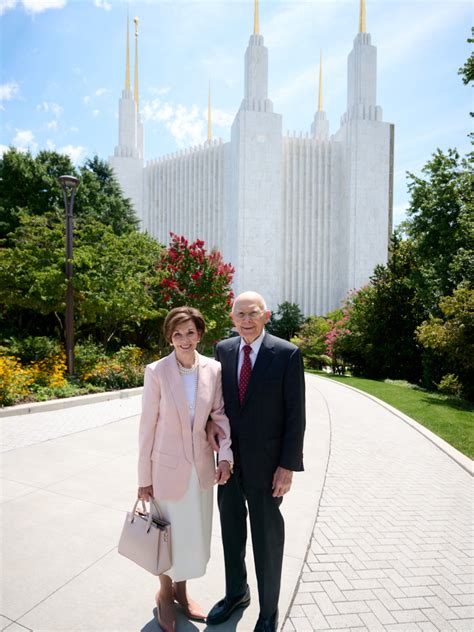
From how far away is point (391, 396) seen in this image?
11922 millimetres

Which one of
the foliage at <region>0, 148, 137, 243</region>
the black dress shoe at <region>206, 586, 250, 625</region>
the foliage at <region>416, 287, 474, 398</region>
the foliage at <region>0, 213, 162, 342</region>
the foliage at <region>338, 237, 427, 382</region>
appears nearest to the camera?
the black dress shoe at <region>206, 586, 250, 625</region>

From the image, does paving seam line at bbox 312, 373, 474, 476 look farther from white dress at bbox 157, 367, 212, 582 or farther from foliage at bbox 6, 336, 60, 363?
foliage at bbox 6, 336, 60, 363

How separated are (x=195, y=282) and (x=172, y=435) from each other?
12432mm

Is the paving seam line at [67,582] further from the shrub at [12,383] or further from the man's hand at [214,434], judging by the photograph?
the shrub at [12,383]

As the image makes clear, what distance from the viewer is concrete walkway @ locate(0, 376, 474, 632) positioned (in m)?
2.58

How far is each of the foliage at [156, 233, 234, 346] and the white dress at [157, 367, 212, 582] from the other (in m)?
12.0

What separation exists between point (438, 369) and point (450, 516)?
13.7m

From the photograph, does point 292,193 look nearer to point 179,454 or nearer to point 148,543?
point 179,454

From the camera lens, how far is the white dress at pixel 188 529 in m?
2.41

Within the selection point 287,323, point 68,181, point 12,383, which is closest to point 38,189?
point 68,181

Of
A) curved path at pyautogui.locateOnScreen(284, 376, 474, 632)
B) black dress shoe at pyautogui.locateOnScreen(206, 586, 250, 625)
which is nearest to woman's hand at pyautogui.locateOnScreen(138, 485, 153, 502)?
black dress shoe at pyautogui.locateOnScreen(206, 586, 250, 625)

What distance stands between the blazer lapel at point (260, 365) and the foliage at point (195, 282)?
11.9 meters

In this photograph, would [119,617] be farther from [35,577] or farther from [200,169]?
[200,169]

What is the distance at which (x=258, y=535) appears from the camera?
2.46m
